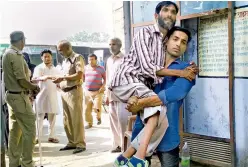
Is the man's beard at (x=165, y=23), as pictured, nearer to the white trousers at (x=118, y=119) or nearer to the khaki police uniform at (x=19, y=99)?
the khaki police uniform at (x=19, y=99)

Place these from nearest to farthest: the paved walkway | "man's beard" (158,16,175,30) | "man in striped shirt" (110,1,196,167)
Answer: "man in striped shirt" (110,1,196,167) → "man's beard" (158,16,175,30) → the paved walkway

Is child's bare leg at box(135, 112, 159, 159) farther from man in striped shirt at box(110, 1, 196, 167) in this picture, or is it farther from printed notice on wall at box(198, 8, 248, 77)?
printed notice on wall at box(198, 8, 248, 77)

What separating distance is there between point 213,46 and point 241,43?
0.46m

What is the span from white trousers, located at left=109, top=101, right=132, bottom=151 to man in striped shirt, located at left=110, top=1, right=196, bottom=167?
2.46 meters

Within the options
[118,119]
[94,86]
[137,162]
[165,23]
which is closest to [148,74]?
[165,23]

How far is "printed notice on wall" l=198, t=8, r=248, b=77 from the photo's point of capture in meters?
3.41

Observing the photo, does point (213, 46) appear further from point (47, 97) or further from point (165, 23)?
point (47, 97)

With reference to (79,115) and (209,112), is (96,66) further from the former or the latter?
(209,112)

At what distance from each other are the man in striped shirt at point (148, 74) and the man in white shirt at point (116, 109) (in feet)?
7.97

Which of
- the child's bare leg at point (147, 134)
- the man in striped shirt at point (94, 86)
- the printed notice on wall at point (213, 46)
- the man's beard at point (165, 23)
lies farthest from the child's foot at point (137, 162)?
the man in striped shirt at point (94, 86)

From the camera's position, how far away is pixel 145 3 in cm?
453

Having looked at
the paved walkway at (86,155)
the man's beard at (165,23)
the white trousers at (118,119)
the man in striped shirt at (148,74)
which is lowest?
the paved walkway at (86,155)

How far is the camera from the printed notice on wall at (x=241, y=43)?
3379 millimetres

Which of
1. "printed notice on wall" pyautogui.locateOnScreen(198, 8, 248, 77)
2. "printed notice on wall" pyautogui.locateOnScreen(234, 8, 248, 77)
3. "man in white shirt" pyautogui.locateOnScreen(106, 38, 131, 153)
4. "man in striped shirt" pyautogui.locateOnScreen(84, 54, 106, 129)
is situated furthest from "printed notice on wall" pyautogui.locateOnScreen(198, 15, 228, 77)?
"man in striped shirt" pyautogui.locateOnScreen(84, 54, 106, 129)
